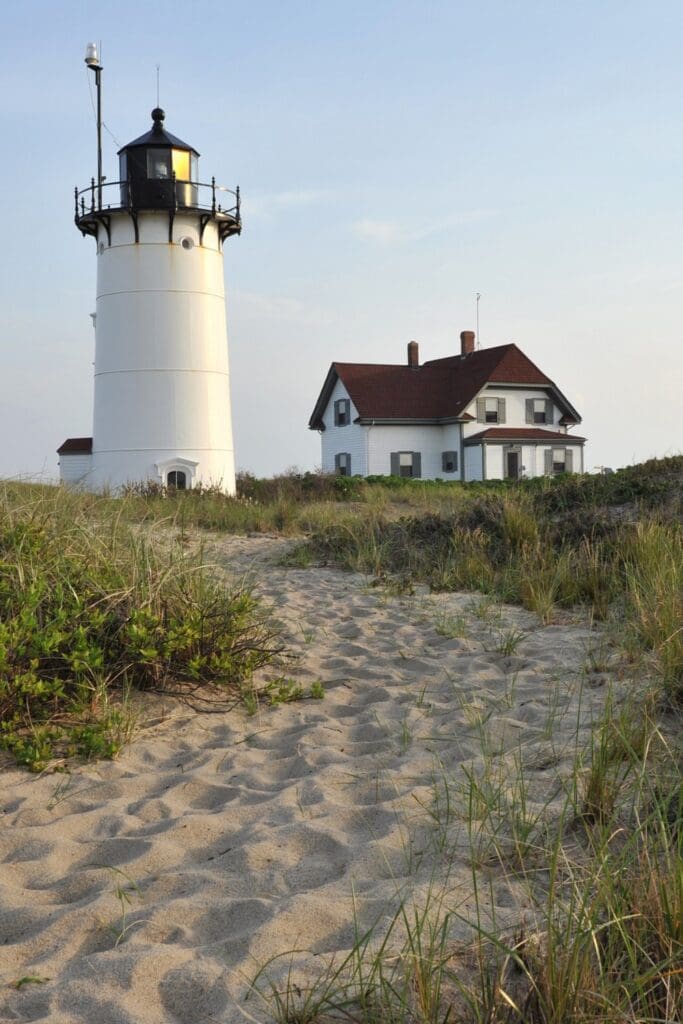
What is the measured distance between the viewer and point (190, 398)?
23.2 metres

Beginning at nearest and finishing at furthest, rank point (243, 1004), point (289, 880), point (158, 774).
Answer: point (243, 1004)
point (289, 880)
point (158, 774)

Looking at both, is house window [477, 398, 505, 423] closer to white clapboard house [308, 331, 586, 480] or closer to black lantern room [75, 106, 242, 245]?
white clapboard house [308, 331, 586, 480]

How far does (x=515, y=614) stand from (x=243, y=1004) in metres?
5.38

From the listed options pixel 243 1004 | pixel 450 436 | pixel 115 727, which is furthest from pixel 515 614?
pixel 450 436

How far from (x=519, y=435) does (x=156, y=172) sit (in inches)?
801

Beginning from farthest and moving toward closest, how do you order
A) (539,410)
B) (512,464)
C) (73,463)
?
(539,410) → (512,464) → (73,463)

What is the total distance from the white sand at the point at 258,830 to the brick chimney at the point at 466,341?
3602 cm

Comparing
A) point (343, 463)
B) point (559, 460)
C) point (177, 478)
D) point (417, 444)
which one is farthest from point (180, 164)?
point (559, 460)

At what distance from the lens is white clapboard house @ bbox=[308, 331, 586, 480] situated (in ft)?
127

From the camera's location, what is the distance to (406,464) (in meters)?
39.2

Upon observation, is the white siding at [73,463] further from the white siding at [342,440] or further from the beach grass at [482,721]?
the beach grass at [482,721]

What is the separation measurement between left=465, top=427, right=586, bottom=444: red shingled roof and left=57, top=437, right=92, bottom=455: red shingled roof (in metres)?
15.1

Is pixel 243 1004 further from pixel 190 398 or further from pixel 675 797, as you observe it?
pixel 190 398

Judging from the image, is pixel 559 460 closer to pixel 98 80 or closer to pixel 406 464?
pixel 406 464
